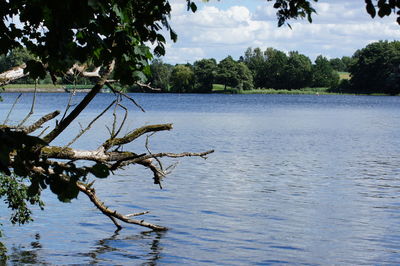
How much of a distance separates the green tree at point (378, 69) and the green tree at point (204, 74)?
136ft

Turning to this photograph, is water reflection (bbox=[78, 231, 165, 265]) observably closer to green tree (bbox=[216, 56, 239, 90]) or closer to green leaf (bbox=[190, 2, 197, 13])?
green leaf (bbox=[190, 2, 197, 13])

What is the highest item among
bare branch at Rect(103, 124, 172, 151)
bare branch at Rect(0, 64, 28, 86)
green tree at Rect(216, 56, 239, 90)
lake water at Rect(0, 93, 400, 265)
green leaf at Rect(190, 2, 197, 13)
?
green tree at Rect(216, 56, 239, 90)

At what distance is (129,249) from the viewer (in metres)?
15.6

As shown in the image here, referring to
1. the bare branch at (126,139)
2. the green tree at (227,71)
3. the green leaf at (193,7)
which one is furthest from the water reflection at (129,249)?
the green tree at (227,71)

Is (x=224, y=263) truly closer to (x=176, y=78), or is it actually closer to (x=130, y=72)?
(x=130, y=72)

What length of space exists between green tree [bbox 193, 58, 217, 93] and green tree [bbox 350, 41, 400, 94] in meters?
41.4

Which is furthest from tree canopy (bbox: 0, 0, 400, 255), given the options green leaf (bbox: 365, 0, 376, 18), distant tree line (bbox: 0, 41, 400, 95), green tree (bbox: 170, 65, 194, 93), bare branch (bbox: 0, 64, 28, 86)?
green tree (bbox: 170, 65, 194, 93)

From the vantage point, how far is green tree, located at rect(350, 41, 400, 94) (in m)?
168

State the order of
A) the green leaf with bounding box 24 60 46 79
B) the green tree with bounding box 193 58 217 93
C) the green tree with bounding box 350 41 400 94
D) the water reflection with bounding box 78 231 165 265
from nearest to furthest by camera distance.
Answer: the green leaf with bounding box 24 60 46 79, the water reflection with bounding box 78 231 165 265, the green tree with bounding box 350 41 400 94, the green tree with bounding box 193 58 217 93

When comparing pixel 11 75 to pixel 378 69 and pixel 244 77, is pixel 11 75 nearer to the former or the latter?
pixel 378 69

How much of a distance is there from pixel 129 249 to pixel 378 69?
167 meters

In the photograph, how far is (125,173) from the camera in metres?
28.6

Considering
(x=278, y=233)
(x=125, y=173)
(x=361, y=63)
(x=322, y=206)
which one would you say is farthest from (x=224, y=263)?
(x=361, y=63)

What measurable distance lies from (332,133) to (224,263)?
42.7 meters
